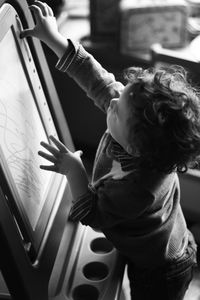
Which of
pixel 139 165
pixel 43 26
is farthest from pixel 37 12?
pixel 139 165

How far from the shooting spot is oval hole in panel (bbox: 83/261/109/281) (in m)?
0.93

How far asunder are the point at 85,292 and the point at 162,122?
1.16ft

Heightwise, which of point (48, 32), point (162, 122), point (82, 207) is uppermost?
point (48, 32)

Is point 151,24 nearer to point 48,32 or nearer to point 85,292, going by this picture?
point 48,32

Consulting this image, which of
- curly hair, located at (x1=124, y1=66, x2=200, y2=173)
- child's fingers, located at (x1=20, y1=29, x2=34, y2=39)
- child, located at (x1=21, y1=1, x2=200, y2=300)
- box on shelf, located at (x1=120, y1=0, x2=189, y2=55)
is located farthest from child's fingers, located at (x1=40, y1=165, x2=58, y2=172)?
box on shelf, located at (x1=120, y1=0, x2=189, y2=55)

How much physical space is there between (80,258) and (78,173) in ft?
0.64

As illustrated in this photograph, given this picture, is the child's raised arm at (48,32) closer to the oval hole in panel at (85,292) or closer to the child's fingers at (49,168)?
the child's fingers at (49,168)

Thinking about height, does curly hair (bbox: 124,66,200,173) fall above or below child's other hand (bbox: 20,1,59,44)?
below

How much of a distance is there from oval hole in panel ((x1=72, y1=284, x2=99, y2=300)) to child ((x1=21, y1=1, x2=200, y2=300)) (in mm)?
87

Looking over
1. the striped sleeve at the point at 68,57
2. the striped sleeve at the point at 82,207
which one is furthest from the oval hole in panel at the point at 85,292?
the striped sleeve at the point at 68,57

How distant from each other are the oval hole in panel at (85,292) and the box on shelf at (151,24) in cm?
82

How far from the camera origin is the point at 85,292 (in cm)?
89

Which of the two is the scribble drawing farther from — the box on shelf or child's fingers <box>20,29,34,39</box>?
the box on shelf

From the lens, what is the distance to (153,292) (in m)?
0.92
